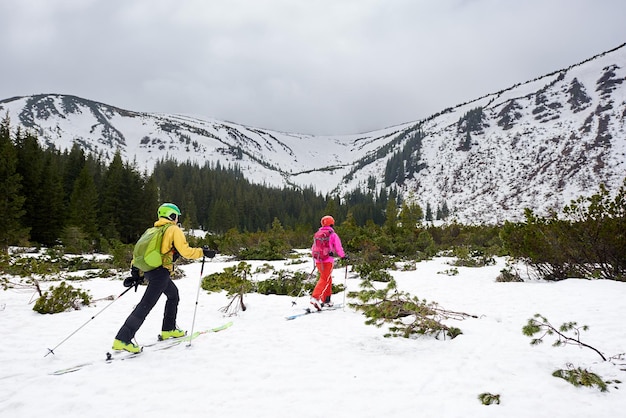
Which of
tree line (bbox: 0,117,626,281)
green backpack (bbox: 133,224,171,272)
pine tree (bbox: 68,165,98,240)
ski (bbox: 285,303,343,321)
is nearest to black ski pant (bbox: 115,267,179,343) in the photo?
green backpack (bbox: 133,224,171,272)

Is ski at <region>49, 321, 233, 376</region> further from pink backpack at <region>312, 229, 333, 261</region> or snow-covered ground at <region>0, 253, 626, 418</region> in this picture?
pink backpack at <region>312, 229, 333, 261</region>

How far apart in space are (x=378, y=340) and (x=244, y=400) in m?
2.88

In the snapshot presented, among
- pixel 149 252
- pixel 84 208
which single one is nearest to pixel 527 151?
pixel 84 208

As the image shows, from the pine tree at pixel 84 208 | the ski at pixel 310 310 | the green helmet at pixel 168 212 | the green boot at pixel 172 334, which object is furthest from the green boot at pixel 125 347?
the pine tree at pixel 84 208

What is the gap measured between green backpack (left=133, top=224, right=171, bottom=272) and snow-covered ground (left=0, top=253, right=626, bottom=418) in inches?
55.6

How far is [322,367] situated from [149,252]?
3.23m

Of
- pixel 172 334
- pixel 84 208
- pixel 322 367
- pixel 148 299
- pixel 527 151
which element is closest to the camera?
pixel 322 367

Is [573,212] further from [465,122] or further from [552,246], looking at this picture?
[465,122]

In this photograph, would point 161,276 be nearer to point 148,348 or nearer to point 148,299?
point 148,299

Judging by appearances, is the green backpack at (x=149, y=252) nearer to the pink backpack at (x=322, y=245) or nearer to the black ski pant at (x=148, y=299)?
the black ski pant at (x=148, y=299)

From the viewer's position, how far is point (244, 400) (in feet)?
12.0

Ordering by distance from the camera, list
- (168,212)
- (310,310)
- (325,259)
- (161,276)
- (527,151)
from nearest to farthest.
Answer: (161,276) → (168,212) → (310,310) → (325,259) → (527,151)

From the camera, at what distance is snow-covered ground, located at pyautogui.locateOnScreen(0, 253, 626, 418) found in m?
3.39

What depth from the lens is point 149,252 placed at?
524cm
